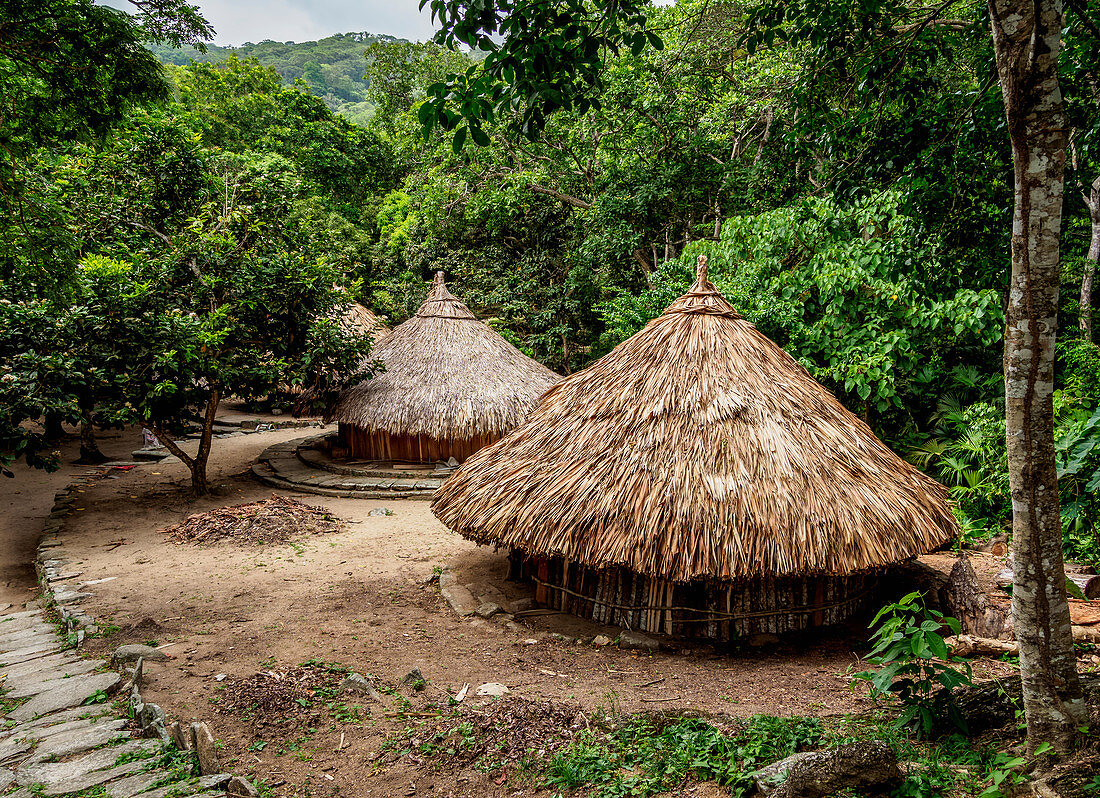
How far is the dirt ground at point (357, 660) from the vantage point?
12.9ft

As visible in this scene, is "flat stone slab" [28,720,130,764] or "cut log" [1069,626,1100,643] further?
"cut log" [1069,626,1100,643]

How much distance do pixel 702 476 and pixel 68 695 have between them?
17.0 ft

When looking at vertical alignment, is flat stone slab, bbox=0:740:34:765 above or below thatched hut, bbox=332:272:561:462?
below

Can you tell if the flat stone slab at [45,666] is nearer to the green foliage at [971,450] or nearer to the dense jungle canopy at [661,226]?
the dense jungle canopy at [661,226]

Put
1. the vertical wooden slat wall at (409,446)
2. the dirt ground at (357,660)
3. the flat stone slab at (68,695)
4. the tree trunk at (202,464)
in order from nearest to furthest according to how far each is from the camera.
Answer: the dirt ground at (357,660) < the flat stone slab at (68,695) < the tree trunk at (202,464) < the vertical wooden slat wall at (409,446)

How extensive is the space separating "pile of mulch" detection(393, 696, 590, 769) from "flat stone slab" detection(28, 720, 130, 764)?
188 centimetres

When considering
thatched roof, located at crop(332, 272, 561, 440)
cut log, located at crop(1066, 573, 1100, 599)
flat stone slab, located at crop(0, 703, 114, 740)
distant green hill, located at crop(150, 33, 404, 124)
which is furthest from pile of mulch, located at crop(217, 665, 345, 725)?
distant green hill, located at crop(150, 33, 404, 124)

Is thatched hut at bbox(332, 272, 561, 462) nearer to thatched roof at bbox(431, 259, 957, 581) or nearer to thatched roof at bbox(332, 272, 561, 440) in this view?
thatched roof at bbox(332, 272, 561, 440)

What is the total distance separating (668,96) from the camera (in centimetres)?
1341

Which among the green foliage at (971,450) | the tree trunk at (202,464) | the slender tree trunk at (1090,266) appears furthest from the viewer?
the tree trunk at (202,464)

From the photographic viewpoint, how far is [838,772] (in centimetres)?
284

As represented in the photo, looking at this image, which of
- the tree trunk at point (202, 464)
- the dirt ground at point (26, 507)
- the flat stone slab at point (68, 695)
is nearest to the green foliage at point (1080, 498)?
the flat stone slab at point (68, 695)

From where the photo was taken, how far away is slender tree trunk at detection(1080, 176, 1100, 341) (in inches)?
340

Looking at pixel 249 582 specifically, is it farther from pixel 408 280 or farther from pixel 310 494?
pixel 408 280
